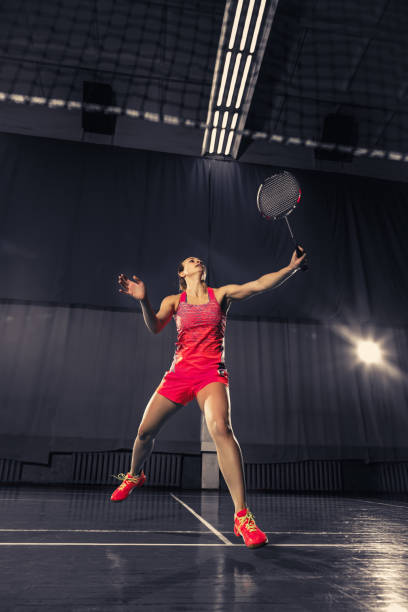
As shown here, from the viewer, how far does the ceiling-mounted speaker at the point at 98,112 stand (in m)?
6.17

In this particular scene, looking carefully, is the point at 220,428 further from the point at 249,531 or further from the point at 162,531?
the point at 162,531

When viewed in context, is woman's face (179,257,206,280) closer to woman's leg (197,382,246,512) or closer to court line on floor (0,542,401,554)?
woman's leg (197,382,246,512)

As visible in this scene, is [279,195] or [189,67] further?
[189,67]

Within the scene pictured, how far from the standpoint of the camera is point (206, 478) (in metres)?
5.57

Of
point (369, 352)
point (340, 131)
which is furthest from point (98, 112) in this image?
point (369, 352)

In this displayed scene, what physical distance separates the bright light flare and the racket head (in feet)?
13.4

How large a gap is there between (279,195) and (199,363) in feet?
4.58

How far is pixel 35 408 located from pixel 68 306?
142 centimetres

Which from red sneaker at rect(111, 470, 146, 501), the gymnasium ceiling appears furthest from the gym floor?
the gymnasium ceiling

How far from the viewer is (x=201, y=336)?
7.33 ft

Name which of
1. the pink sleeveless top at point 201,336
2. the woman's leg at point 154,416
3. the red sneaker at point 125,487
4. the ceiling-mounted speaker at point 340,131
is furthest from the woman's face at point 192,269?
the ceiling-mounted speaker at point 340,131

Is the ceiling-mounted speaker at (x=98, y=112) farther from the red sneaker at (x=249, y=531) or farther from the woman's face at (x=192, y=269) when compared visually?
the red sneaker at (x=249, y=531)

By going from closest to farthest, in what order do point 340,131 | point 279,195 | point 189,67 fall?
point 279,195 < point 189,67 < point 340,131

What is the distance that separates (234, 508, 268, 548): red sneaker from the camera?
1645 mm
